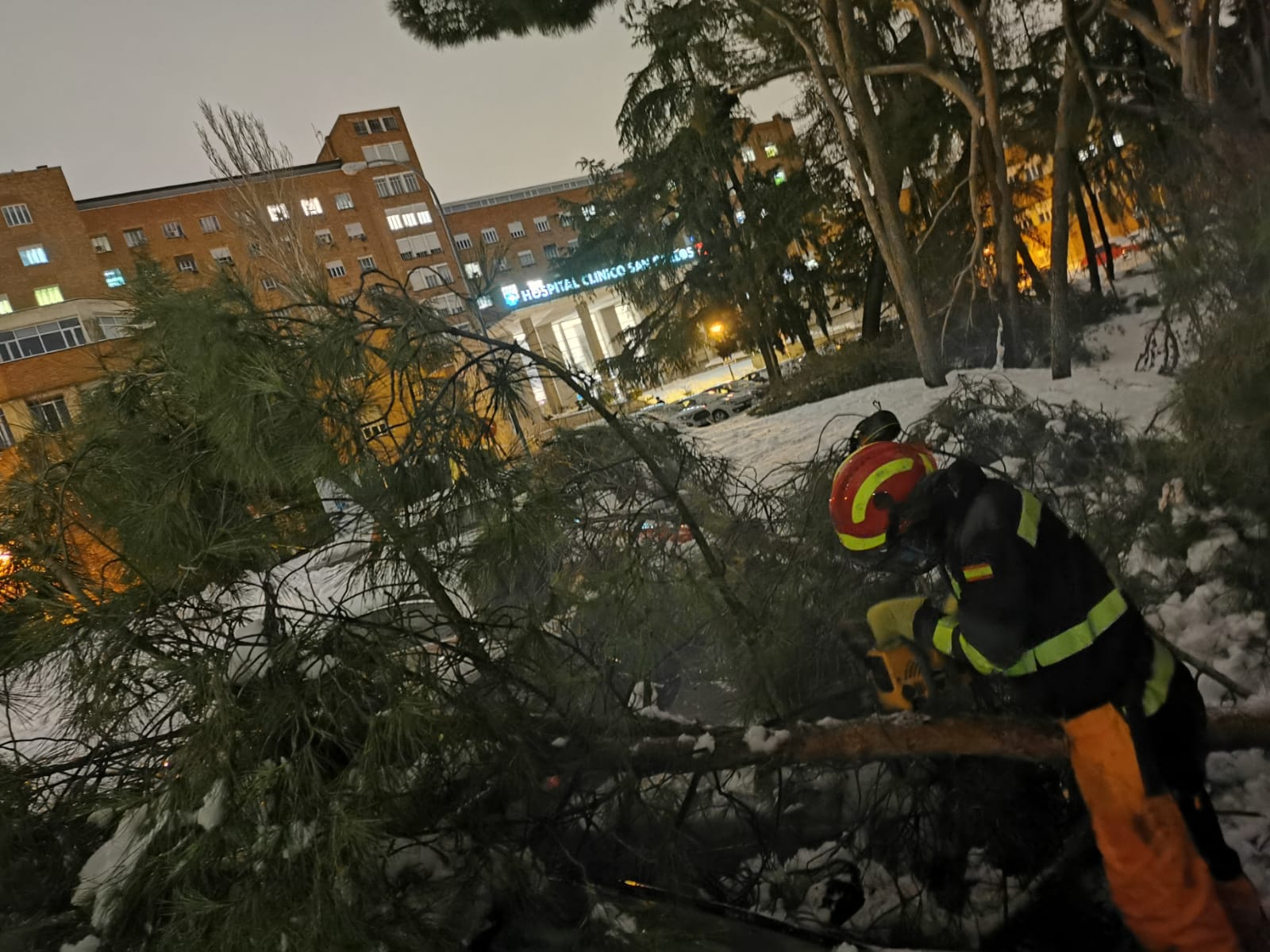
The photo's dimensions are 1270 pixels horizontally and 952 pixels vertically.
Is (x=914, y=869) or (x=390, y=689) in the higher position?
(x=390, y=689)

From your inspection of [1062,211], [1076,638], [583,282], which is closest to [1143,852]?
[1076,638]

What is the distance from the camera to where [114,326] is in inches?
105

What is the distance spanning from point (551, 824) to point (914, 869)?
51.7 inches

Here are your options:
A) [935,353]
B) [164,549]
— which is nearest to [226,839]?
[164,549]

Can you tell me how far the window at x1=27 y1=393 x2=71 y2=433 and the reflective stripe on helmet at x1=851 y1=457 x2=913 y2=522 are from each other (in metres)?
2.78

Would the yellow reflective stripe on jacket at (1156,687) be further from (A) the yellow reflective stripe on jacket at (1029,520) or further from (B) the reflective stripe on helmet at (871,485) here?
(B) the reflective stripe on helmet at (871,485)

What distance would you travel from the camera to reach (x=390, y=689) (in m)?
1.94

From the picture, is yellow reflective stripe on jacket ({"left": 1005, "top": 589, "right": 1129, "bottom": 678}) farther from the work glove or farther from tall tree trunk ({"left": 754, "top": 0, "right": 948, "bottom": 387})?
tall tree trunk ({"left": 754, "top": 0, "right": 948, "bottom": 387})

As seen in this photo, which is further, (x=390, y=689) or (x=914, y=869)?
(x=914, y=869)

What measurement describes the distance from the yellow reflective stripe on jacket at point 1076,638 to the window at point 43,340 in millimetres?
5179

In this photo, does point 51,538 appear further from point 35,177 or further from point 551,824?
point 35,177

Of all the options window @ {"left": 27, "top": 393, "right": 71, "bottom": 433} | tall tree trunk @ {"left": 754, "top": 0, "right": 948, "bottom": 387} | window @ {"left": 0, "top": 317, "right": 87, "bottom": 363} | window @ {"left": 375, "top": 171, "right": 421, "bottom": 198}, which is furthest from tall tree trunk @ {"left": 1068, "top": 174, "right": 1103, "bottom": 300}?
window @ {"left": 0, "top": 317, "right": 87, "bottom": 363}

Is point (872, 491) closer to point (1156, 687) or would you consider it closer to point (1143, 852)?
point (1156, 687)

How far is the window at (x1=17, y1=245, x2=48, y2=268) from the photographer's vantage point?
10.5 metres
